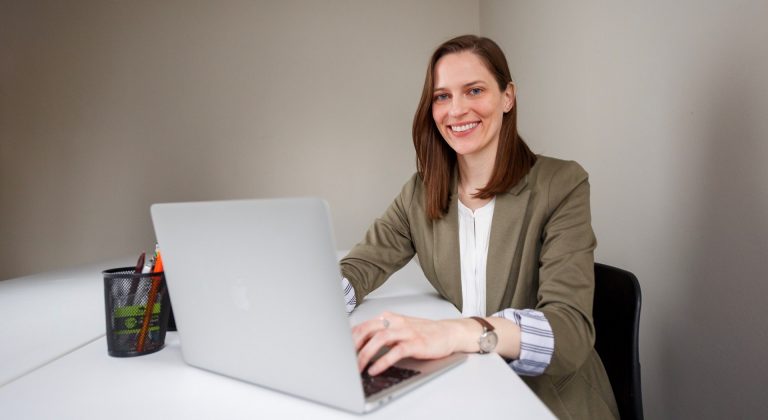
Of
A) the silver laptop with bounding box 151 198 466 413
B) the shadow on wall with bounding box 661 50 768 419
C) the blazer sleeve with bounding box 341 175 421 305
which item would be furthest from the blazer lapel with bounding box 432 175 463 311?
the shadow on wall with bounding box 661 50 768 419

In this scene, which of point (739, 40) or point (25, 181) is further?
point (25, 181)

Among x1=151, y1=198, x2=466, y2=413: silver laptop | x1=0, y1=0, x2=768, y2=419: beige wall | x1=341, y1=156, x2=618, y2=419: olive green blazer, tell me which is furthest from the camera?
x1=0, y1=0, x2=768, y2=419: beige wall

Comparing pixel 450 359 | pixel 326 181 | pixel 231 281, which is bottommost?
pixel 326 181

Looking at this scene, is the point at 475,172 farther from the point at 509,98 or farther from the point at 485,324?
the point at 485,324

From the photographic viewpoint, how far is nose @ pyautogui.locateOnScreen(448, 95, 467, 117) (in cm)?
130

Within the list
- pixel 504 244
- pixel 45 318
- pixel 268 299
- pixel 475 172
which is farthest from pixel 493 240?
pixel 45 318

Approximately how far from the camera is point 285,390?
0.68 m

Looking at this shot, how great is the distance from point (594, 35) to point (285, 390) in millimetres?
1661

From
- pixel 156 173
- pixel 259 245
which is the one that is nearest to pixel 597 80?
pixel 259 245

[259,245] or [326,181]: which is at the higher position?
[259,245]

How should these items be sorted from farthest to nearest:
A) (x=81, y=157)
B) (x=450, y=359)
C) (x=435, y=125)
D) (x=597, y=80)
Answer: (x=81, y=157)
(x=597, y=80)
(x=435, y=125)
(x=450, y=359)

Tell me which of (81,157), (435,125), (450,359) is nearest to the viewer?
(450,359)

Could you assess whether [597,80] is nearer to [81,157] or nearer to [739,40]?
[739,40]

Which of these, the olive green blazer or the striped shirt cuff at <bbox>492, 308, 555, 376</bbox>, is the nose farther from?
the striped shirt cuff at <bbox>492, 308, 555, 376</bbox>
